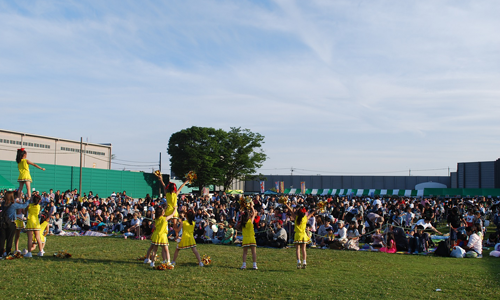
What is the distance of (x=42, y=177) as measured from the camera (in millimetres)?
35906

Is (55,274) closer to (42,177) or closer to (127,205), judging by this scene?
(127,205)

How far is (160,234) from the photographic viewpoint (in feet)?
32.0

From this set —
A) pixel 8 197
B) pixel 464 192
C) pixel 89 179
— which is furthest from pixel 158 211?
pixel 464 192

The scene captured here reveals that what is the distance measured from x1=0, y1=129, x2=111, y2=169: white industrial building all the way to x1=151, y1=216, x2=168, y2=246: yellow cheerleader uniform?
40.1 m

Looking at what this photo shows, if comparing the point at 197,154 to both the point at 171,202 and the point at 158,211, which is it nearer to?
the point at 171,202

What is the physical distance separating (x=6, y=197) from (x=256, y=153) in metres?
49.9

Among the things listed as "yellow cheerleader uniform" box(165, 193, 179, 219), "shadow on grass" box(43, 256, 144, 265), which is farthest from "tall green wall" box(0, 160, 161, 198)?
"yellow cheerleader uniform" box(165, 193, 179, 219)

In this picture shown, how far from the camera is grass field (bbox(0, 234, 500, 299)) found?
285 inches

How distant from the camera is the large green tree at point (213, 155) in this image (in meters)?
53.8

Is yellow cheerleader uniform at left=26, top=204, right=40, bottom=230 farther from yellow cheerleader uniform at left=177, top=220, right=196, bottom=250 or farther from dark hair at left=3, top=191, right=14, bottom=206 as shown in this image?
yellow cheerleader uniform at left=177, top=220, right=196, bottom=250

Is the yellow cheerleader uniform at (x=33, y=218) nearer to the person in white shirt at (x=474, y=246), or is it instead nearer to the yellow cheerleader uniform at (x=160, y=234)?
the yellow cheerleader uniform at (x=160, y=234)

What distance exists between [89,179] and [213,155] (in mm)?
18272

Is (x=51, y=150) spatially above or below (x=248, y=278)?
above

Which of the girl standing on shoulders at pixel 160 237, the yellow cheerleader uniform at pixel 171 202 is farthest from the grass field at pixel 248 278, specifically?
the yellow cheerleader uniform at pixel 171 202
